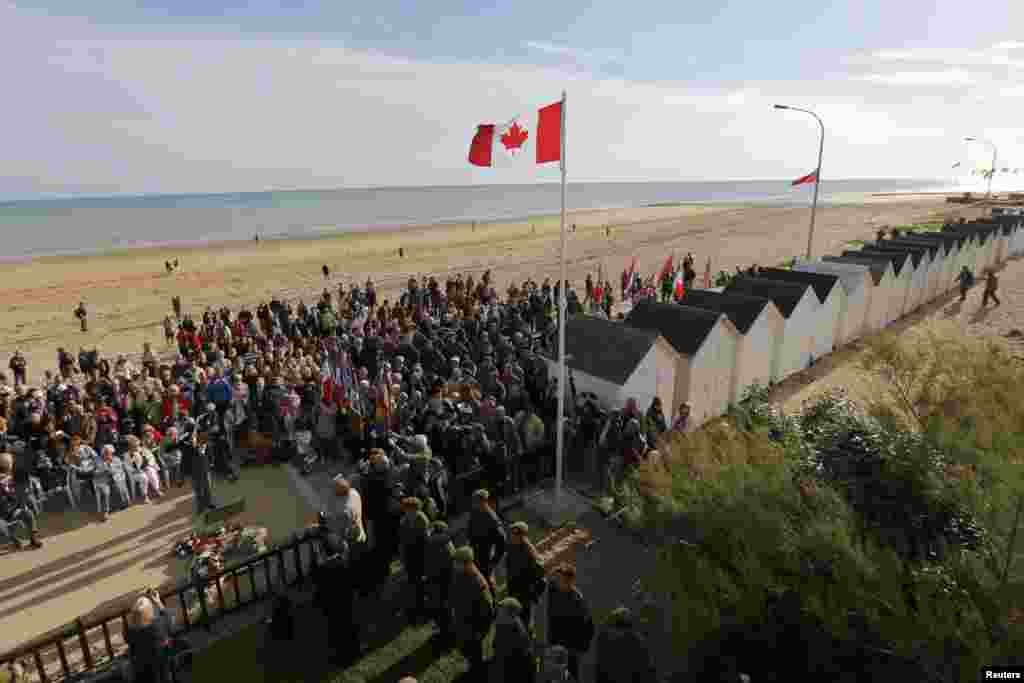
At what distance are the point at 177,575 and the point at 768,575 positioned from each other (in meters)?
7.99

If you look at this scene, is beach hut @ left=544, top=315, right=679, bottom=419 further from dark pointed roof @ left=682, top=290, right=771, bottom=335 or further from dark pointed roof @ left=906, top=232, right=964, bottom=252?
dark pointed roof @ left=906, top=232, right=964, bottom=252

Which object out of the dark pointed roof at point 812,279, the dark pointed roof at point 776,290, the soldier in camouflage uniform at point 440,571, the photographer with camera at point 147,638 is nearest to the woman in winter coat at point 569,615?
the soldier in camouflage uniform at point 440,571

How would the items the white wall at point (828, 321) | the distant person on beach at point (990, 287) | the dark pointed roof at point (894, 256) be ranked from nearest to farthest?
the white wall at point (828, 321), the dark pointed roof at point (894, 256), the distant person on beach at point (990, 287)

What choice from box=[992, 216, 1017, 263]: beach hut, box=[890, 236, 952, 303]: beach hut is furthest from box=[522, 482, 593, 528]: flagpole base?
box=[992, 216, 1017, 263]: beach hut

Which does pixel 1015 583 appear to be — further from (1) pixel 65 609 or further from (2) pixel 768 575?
(1) pixel 65 609

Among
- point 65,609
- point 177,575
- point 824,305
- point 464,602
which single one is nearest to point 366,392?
point 177,575

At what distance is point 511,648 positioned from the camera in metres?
5.51

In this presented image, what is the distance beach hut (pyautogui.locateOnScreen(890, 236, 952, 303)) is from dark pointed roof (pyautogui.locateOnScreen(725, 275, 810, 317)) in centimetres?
1114

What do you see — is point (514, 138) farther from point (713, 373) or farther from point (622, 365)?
point (713, 373)

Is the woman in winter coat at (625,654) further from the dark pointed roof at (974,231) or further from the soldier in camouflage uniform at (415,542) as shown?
the dark pointed roof at (974,231)

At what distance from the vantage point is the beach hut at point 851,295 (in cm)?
1869

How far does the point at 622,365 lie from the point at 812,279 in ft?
32.8

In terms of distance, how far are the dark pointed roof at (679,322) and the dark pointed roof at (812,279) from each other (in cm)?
606

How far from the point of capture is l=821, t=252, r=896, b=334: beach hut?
20.2 m
